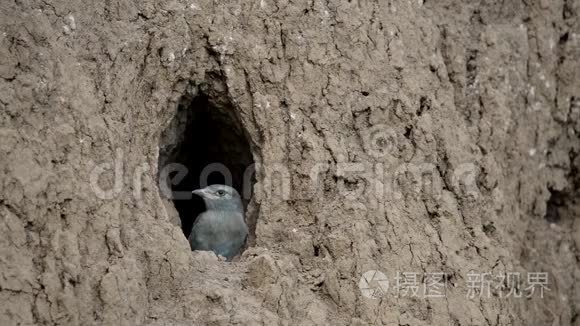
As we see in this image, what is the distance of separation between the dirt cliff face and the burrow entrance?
5cm

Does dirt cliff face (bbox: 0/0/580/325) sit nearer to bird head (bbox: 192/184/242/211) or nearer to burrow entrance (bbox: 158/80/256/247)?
burrow entrance (bbox: 158/80/256/247)

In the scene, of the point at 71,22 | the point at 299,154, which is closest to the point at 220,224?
the point at 299,154

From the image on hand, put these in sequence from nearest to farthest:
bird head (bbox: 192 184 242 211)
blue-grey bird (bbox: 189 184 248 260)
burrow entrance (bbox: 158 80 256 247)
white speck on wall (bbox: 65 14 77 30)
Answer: white speck on wall (bbox: 65 14 77 30) < burrow entrance (bbox: 158 80 256 247) < blue-grey bird (bbox: 189 184 248 260) < bird head (bbox: 192 184 242 211)

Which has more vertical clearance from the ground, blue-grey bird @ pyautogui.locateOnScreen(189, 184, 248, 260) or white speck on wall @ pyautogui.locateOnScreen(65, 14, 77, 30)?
white speck on wall @ pyautogui.locateOnScreen(65, 14, 77, 30)

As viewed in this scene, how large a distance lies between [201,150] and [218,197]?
26.4 inches

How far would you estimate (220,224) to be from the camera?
9508 millimetres

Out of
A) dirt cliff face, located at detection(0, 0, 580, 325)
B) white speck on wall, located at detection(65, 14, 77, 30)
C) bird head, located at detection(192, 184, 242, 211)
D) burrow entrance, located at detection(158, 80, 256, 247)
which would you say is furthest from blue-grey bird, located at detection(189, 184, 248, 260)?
white speck on wall, located at detection(65, 14, 77, 30)

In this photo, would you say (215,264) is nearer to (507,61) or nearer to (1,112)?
(1,112)

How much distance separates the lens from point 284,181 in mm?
8625

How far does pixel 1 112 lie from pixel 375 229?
131 inches

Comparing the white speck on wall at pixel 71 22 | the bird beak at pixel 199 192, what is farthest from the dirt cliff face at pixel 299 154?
the bird beak at pixel 199 192

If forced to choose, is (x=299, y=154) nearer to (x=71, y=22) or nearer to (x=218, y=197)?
(x=218, y=197)

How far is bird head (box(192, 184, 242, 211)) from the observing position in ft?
31.7

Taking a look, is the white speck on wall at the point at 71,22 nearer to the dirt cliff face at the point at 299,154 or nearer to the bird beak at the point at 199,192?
the dirt cliff face at the point at 299,154
